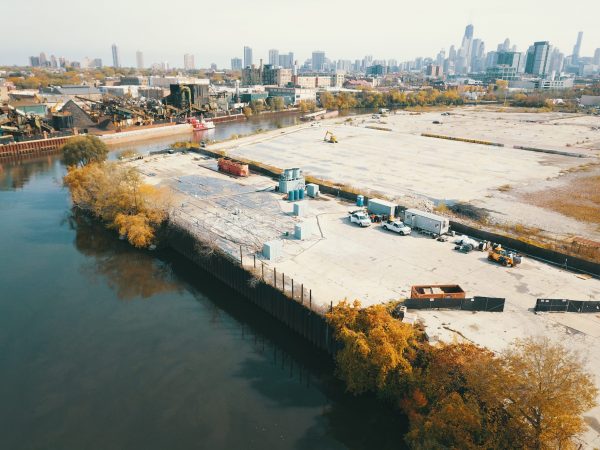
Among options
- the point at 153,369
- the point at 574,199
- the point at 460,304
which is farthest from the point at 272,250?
the point at 574,199

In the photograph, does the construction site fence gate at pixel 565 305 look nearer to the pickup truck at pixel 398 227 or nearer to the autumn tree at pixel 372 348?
the autumn tree at pixel 372 348

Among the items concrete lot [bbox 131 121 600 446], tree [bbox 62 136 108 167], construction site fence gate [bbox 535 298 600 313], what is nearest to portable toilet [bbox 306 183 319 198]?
concrete lot [bbox 131 121 600 446]

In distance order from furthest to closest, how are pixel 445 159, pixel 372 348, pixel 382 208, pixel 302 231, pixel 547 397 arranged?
1. pixel 445 159
2. pixel 382 208
3. pixel 302 231
4. pixel 372 348
5. pixel 547 397

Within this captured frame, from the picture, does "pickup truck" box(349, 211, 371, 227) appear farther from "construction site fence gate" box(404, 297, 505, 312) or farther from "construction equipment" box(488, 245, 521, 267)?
"construction site fence gate" box(404, 297, 505, 312)

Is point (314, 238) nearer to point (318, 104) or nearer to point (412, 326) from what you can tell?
point (412, 326)

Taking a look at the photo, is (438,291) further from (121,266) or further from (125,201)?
(125,201)

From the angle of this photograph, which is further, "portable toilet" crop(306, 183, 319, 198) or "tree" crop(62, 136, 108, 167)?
"tree" crop(62, 136, 108, 167)
